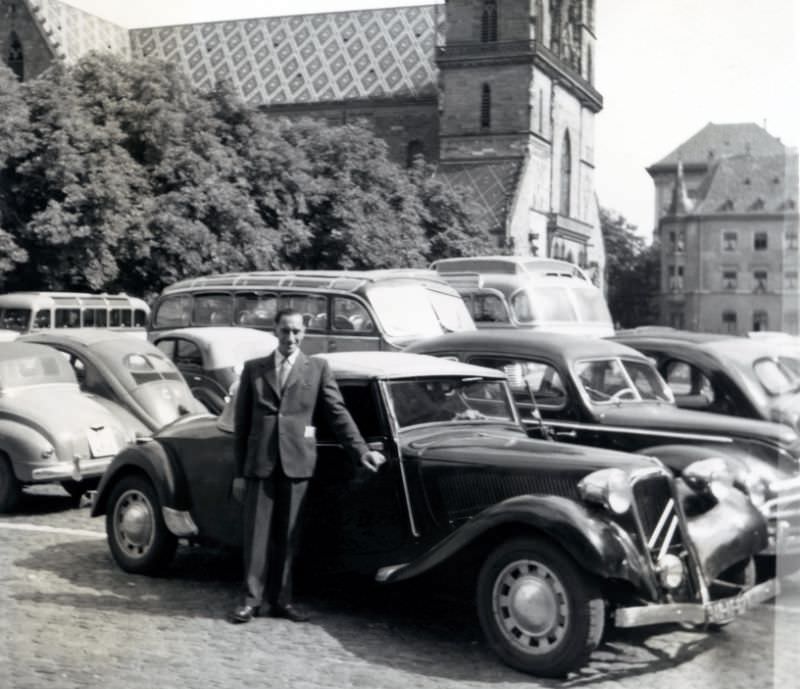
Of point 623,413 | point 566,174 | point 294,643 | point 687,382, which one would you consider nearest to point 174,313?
point 687,382

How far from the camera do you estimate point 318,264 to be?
3981cm

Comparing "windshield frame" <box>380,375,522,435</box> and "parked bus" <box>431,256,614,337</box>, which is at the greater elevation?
"parked bus" <box>431,256,614,337</box>

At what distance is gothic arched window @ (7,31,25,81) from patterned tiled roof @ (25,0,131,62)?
1078mm

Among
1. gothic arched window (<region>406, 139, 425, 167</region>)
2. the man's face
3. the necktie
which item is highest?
gothic arched window (<region>406, 139, 425, 167</region>)

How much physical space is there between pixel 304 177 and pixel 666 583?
111 feet

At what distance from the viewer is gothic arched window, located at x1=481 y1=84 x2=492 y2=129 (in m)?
58.3

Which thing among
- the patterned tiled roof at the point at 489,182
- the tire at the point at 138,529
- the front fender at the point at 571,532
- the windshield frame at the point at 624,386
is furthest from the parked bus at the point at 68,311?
the patterned tiled roof at the point at 489,182

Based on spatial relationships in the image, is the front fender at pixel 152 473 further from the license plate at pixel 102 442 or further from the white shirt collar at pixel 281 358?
the license plate at pixel 102 442

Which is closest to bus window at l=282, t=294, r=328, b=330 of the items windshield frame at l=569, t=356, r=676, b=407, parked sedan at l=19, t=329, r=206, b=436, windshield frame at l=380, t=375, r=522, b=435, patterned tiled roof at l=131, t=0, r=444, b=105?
parked sedan at l=19, t=329, r=206, b=436

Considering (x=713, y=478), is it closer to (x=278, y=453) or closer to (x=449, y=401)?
(x=449, y=401)

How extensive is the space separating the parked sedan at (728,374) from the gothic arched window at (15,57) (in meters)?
26.5

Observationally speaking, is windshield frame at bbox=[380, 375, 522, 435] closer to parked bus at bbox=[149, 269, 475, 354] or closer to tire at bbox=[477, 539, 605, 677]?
tire at bbox=[477, 539, 605, 677]

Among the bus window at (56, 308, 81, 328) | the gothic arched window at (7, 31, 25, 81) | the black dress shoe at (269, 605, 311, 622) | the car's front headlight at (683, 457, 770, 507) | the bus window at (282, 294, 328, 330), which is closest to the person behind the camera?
the car's front headlight at (683, 457, 770, 507)

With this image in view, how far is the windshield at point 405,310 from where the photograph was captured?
631 inches
